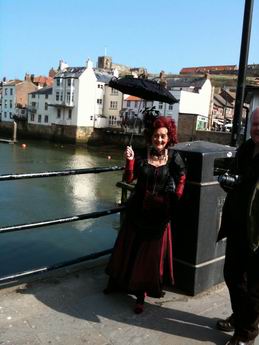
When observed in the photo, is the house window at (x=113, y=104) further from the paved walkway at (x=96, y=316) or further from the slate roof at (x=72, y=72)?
the paved walkway at (x=96, y=316)

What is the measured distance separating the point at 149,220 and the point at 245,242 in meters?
0.74

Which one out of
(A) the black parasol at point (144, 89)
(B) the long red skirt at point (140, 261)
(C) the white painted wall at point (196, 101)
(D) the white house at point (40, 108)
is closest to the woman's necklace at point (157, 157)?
(B) the long red skirt at point (140, 261)

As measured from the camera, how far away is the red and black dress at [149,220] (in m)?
3.05

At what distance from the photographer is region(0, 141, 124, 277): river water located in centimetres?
1147

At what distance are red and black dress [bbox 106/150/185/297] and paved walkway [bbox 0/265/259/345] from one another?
21 centimetres

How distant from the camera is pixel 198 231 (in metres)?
3.33

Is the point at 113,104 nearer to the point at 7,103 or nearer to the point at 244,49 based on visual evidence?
the point at 7,103

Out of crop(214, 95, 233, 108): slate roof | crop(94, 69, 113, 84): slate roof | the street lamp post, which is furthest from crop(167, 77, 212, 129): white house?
the street lamp post

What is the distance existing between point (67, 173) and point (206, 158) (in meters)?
1.16

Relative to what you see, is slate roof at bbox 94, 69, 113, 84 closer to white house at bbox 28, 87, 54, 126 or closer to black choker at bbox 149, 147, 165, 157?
white house at bbox 28, 87, 54, 126

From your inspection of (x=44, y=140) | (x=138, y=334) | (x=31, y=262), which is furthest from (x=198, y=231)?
(x=44, y=140)

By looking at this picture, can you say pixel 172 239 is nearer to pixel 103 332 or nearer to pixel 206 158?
pixel 206 158

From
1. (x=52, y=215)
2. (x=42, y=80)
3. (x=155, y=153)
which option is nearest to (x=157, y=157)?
(x=155, y=153)

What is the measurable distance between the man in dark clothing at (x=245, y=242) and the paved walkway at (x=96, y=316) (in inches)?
11.0
